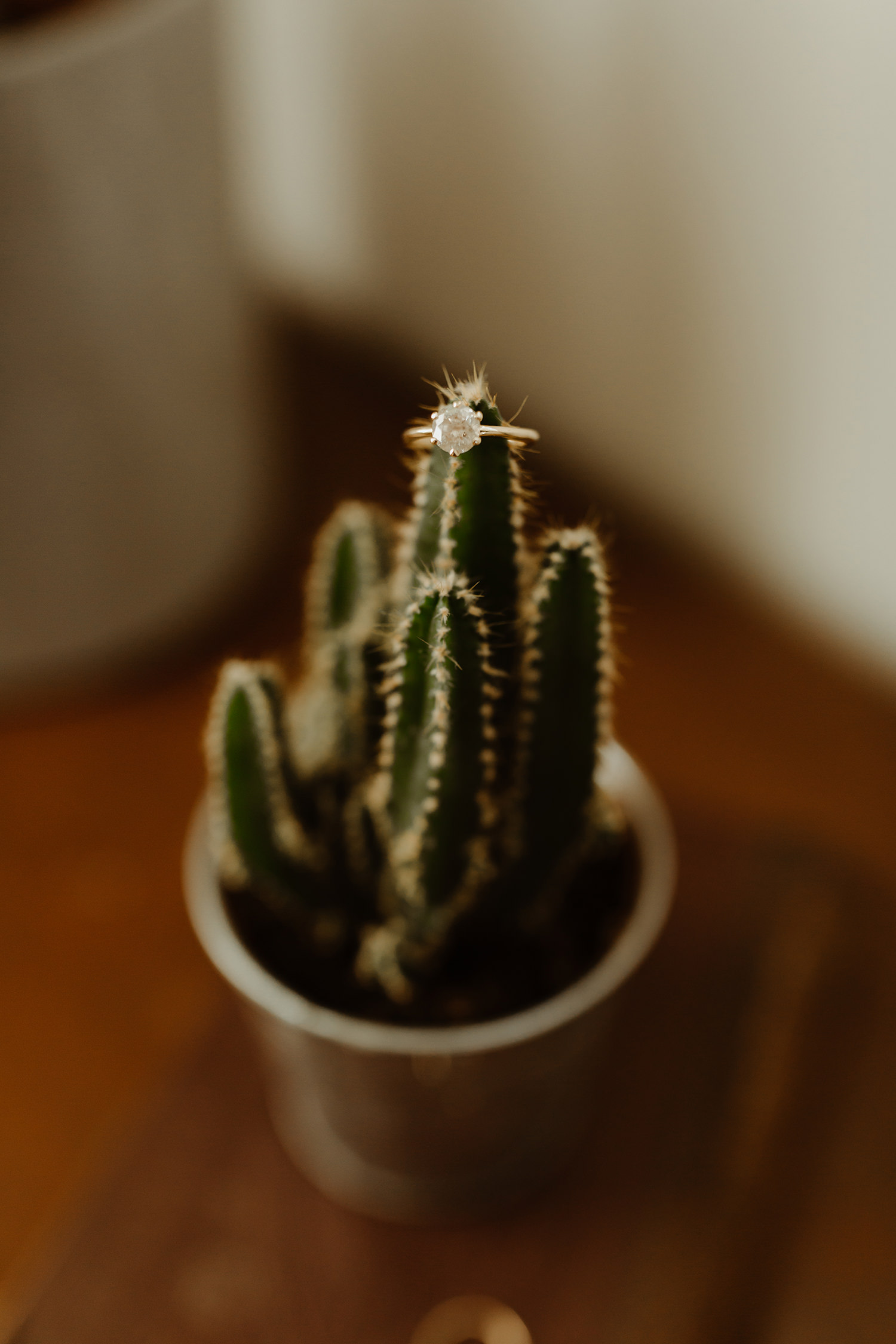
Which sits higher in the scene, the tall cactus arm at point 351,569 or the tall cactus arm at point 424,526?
the tall cactus arm at point 424,526

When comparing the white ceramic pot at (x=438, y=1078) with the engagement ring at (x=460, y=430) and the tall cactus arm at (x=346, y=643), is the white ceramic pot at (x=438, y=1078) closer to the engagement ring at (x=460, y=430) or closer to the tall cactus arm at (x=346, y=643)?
the tall cactus arm at (x=346, y=643)

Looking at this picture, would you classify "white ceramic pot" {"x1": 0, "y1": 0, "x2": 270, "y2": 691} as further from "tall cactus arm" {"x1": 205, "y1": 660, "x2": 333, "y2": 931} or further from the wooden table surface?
"tall cactus arm" {"x1": 205, "y1": 660, "x2": 333, "y2": 931}

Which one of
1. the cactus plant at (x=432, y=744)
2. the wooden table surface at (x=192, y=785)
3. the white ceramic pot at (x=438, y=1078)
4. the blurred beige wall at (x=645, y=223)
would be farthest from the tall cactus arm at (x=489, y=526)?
the blurred beige wall at (x=645, y=223)

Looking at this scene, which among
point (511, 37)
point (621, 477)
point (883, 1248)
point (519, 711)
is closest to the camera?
point (519, 711)

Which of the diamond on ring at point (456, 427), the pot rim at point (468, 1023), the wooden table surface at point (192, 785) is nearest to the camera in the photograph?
the diamond on ring at point (456, 427)

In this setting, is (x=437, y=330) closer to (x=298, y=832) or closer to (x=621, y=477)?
(x=621, y=477)

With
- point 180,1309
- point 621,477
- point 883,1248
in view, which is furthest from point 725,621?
point 180,1309
